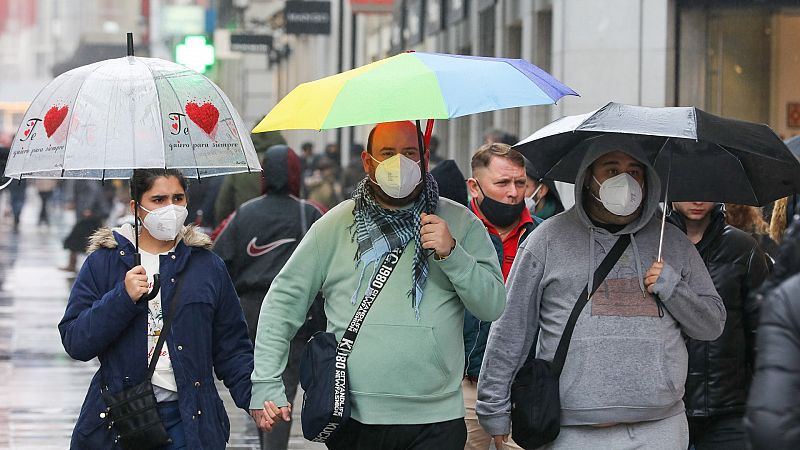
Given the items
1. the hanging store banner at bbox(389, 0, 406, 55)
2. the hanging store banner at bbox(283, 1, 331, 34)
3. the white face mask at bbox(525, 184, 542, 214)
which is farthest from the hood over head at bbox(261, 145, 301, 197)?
the hanging store banner at bbox(283, 1, 331, 34)

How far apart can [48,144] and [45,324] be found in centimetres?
1237

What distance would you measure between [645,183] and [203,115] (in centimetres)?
162

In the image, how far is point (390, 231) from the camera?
5.75 metres

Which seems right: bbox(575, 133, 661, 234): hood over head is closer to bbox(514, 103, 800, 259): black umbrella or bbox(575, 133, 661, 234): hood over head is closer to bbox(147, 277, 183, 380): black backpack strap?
bbox(514, 103, 800, 259): black umbrella

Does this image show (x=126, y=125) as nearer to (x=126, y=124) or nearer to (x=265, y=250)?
(x=126, y=124)

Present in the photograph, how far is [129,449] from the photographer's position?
582 centimetres

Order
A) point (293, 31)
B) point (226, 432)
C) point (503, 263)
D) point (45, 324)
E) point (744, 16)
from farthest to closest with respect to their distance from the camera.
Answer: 1. point (293, 31)
2. point (45, 324)
3. point (744, 16)
4. point (503, 263)
5. point (226, 432)

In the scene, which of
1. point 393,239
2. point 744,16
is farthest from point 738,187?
point 744,16

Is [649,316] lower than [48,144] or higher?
lower

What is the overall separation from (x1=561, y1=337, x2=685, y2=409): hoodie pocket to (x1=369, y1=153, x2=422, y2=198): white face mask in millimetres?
804

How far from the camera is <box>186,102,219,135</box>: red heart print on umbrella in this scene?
591cm

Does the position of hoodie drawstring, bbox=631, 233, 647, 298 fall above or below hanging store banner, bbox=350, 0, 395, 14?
below

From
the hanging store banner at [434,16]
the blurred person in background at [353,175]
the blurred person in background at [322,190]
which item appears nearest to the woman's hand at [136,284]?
the blurred person in background at [322,190]

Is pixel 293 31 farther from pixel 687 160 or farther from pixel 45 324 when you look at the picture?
pixel 687 160
